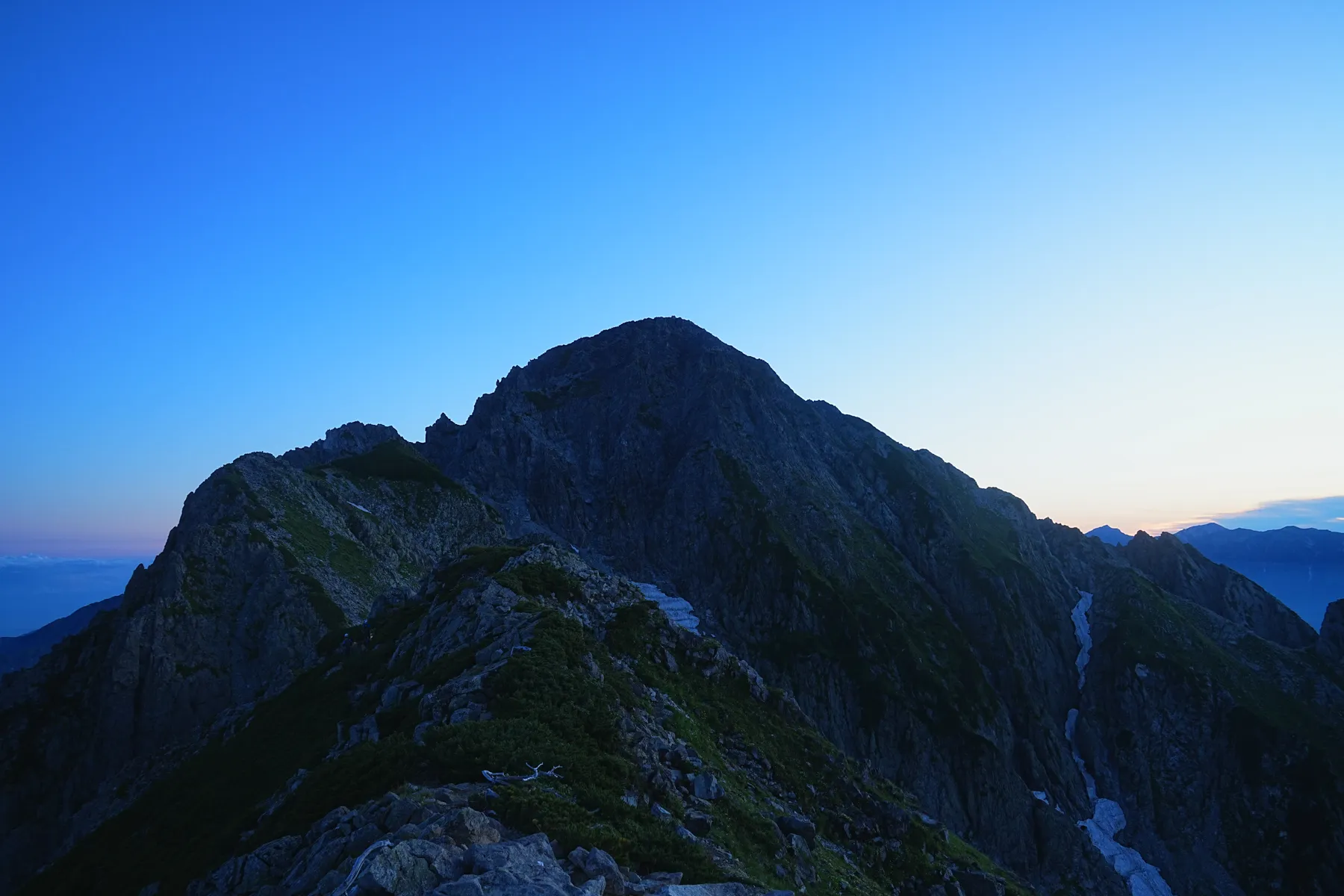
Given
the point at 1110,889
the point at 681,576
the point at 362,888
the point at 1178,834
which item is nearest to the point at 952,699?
the point at 1110,889

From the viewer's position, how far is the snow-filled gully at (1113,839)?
98000mm

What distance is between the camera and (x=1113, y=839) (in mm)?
106000

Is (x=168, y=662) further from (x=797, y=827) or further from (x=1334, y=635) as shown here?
(x=1334, y=635)

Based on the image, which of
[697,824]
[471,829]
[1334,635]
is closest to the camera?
[471,829]

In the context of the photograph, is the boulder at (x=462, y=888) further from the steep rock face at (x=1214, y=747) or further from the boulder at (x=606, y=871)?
the steep rock face at (x=1214, y=747)

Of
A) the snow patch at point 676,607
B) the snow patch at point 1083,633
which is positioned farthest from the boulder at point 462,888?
the snow patch at point 1083,633

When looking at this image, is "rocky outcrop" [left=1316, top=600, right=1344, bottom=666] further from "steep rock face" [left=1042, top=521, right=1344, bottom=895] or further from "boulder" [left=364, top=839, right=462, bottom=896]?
"boulder" [left=364, top=839, right=462, bottom=896]

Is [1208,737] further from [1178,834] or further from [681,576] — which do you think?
[681,576]

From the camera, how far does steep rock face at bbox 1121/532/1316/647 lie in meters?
146

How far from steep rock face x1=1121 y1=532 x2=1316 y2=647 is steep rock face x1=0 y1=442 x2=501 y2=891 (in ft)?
536

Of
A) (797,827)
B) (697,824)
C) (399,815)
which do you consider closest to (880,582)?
(797,827)

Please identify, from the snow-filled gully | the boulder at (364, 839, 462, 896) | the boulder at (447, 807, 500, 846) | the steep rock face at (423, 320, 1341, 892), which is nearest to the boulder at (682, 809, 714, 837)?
the boulder at (447, 807, 500, 846)

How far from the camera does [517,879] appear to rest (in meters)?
12.2

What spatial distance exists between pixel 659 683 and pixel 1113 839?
107458 mm
